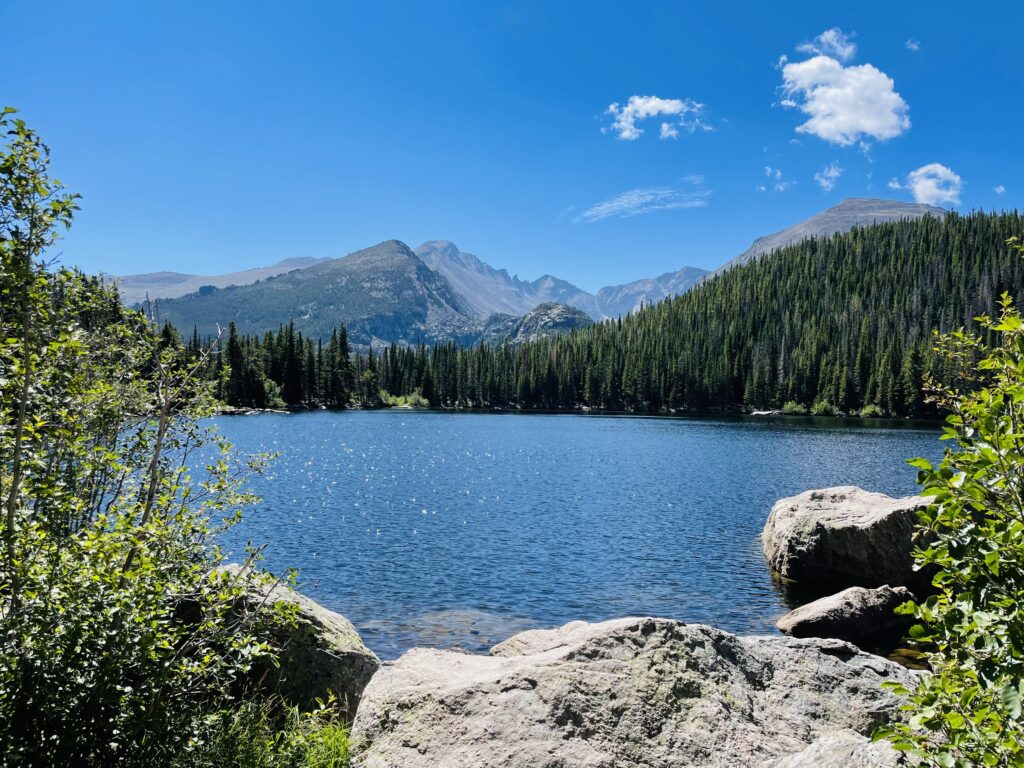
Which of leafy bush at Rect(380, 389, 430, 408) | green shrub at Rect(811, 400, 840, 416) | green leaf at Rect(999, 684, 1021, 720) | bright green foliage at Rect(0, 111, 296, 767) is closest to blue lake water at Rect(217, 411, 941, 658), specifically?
bright green foliage at Rect(0, 111, 296, 767)

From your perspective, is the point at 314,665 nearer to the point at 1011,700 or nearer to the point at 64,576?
the point at 64,576

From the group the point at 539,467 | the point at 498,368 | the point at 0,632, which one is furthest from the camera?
the point at 498,368

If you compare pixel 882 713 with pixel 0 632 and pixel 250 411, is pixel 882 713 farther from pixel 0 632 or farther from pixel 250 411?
pixel 250 411

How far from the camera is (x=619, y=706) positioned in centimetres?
709

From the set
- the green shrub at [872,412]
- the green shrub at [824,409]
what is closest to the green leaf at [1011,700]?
the green shrub at [872,412]

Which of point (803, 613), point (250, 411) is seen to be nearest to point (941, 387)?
point (803, 613)

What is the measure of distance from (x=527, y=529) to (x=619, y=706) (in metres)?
25.6

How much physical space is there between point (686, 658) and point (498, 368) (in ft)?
621

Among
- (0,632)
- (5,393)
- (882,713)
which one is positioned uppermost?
(5,393)

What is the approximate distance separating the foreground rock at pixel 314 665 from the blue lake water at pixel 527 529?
424cm

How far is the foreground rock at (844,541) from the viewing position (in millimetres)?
20875

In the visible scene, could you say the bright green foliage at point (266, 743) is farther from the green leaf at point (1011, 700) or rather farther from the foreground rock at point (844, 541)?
the foreground rock at point (844, 541)

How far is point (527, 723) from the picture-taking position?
675 centimetres

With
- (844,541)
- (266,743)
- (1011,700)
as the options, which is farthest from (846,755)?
(844,541)
